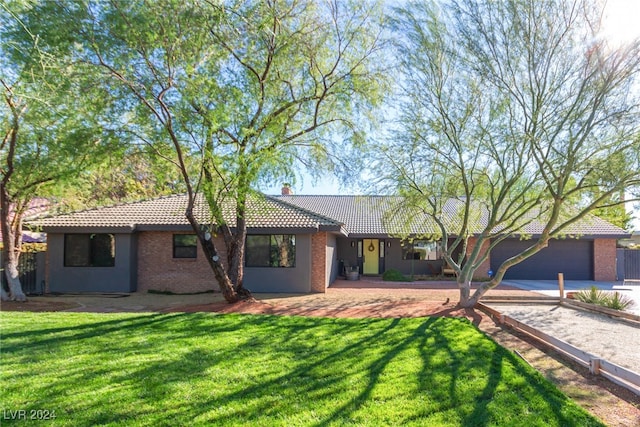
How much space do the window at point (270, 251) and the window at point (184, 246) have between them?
220 centimetres

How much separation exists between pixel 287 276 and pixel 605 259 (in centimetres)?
1730

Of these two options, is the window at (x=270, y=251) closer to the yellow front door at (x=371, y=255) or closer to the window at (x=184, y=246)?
the window at (x=184, y=246)

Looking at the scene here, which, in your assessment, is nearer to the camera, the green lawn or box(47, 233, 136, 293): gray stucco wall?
the green lawn

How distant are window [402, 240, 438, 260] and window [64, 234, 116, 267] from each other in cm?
1475

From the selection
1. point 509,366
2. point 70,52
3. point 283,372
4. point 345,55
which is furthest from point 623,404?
point 70,52

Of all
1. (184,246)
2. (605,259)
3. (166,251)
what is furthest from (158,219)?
(605,259)

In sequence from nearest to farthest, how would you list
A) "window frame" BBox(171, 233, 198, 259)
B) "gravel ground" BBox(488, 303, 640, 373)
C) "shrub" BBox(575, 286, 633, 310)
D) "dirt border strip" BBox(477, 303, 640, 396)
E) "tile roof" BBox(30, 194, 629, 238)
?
"dirt border strip" BBox(477, 303, 640, 396) → "gravel ground" BBox(488, 303, 640, 373) → "shrub" BBox(575, 286, 633, 310) → "tile roof" BBox(30, 194, 629, 238) → "window frame" BBox(171, 233, 198, 259)

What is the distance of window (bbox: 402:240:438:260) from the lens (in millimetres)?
21641

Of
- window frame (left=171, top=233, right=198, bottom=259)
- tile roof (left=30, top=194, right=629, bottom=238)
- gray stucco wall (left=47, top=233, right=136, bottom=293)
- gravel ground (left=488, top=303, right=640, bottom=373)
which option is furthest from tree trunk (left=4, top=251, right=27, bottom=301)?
gravel ground (left=488, top=303, right=640, bottom=373)

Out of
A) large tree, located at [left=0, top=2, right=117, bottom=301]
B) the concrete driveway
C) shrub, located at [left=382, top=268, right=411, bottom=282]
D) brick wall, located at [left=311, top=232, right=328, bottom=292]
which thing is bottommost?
the concrete driveway

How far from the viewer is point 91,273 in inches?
589

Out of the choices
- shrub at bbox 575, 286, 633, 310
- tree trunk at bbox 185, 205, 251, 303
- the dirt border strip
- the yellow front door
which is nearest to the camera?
the dirt border strip

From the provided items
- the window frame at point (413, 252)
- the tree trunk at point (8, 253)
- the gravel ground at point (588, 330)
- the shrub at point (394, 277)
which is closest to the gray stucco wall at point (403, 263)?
the window frame at point (413, 252)

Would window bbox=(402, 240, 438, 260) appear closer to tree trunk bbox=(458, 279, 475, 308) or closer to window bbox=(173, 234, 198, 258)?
tree trunk bbox=(458, 279, 475, 308)
